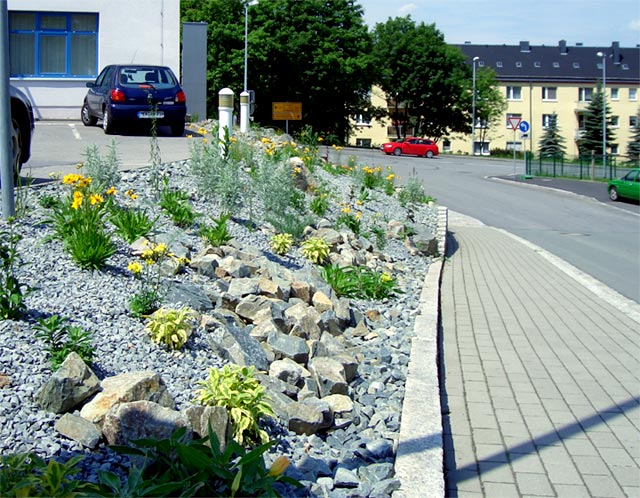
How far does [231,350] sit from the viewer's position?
17.2 feet

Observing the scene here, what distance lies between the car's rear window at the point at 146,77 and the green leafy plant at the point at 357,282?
13.0m

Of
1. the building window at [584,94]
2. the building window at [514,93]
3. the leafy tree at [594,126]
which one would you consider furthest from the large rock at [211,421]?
the building window at [584,94]

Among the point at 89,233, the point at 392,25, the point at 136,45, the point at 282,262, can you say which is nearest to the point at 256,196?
the point at 282,262

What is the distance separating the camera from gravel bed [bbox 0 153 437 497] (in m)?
3.93

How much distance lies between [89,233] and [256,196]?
4.25 metres

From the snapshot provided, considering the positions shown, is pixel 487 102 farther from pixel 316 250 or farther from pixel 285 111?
pixel 316 250

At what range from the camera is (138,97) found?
1975 centimetres

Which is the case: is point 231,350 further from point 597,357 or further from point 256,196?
point 256,196

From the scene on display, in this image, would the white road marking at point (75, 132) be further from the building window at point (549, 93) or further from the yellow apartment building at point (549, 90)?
the building window at point (549, 93)

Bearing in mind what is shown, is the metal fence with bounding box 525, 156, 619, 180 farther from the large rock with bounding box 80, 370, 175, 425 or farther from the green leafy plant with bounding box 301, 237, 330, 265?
the large rock with bounding box 80, 370, 175, 425

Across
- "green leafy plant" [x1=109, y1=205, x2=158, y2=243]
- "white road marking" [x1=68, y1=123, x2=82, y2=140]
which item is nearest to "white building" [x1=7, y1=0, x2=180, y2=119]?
"white road marking" [x1=68, y1=123, x2=82, y2=140]

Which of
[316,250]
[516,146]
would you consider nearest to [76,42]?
[316,250]

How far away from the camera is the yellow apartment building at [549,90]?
102 metres

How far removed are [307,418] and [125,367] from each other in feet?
3.55
